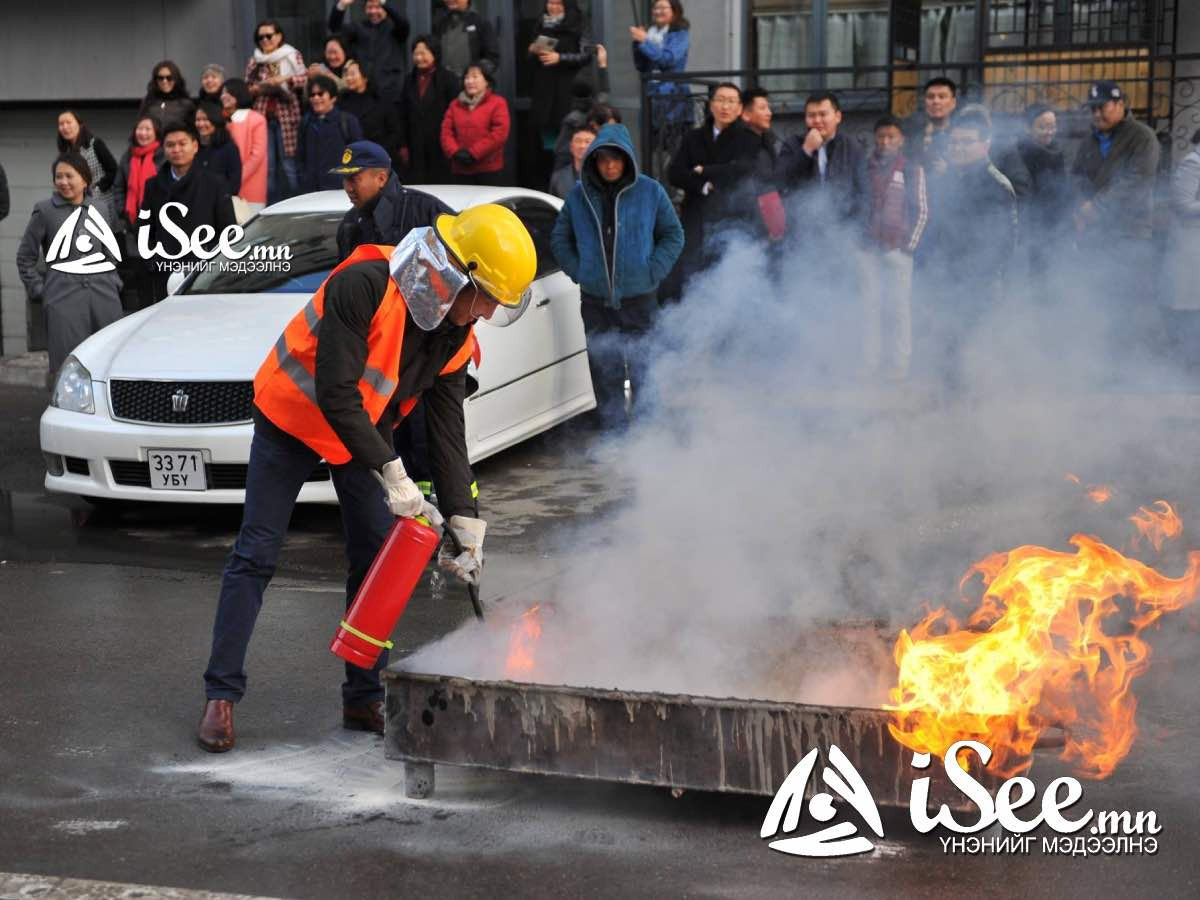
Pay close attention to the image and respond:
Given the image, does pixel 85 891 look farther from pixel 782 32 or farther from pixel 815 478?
pixel 782 32

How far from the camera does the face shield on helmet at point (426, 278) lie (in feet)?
15.6

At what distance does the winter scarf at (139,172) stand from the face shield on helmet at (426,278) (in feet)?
26.2

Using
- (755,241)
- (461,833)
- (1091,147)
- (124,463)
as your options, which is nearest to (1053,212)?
(1091,147)

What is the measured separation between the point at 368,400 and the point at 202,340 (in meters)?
3.83

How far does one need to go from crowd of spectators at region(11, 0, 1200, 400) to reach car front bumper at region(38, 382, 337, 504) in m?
2.43

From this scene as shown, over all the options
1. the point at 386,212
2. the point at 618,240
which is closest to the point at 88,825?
the point at 386,212

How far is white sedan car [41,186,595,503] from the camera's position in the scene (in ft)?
26.7

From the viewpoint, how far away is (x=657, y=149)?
43.2 ft

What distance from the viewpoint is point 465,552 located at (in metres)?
5.19

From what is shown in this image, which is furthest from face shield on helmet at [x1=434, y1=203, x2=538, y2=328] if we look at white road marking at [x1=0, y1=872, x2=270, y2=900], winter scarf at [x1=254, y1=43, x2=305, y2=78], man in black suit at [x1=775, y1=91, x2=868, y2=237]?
winter scarf at [x1=254, y1=43, x2=305, y2=78]

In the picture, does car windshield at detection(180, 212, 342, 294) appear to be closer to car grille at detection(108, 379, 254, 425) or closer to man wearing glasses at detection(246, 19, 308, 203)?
car grille at detection(108, 379, 254, 425)

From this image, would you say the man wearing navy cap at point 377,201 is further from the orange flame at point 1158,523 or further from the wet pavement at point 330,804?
the orange flame at point 1158,523

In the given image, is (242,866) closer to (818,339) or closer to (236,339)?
(236,339)

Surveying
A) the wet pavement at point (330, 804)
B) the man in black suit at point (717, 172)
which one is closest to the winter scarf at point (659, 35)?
the man in black suit at point (717, 172)
